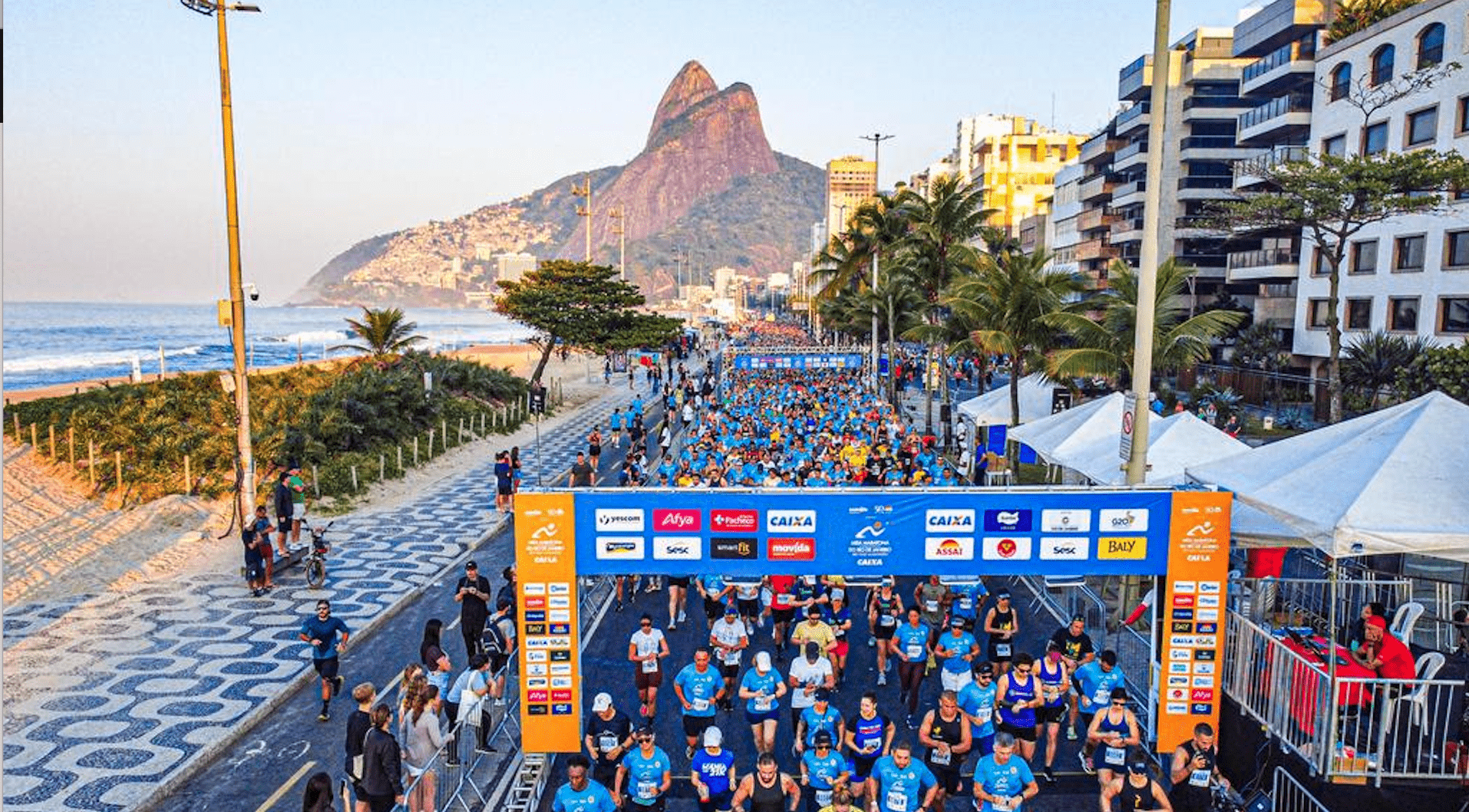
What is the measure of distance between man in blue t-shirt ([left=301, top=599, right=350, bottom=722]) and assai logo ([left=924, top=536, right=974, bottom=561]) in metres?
7.76

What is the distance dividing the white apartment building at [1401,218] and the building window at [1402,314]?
32 millimetres

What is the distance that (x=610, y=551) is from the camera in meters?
11.0

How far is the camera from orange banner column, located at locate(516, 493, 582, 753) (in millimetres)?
10961

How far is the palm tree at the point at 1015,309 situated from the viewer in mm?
25359

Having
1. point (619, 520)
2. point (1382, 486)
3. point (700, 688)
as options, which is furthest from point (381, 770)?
point (1382, 486)

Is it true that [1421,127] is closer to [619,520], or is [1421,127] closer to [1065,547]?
[1065,547]

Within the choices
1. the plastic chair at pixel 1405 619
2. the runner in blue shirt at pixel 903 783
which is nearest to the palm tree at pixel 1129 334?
the plastic chair at pixel 1405 619

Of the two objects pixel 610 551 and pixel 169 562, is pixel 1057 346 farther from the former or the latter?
pixel 169 562

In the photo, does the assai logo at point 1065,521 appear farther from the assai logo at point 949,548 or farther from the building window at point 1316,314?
the building window at point 1316,314

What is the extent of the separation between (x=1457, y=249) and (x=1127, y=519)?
29.6 metres

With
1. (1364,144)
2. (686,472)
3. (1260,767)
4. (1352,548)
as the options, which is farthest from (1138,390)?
(1364,144)

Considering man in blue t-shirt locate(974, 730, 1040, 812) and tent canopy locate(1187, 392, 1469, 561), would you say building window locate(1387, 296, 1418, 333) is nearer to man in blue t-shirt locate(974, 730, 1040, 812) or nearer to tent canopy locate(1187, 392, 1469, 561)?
tent canopy locate(1187, 392, 1469, 561)

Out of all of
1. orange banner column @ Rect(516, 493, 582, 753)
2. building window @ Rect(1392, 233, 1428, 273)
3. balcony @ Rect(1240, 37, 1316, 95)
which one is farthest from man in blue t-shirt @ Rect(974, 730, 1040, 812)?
balcony @ Rect(1240, 37, 1316, 95)

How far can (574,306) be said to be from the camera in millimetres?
52562
